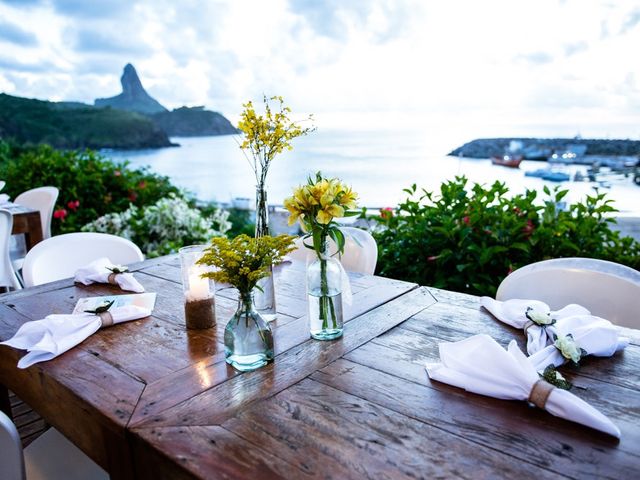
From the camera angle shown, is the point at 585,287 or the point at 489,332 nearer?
the point at 489,332

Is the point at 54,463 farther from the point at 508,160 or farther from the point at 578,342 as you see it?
the point at 508,160

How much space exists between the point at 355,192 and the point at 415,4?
2.95m

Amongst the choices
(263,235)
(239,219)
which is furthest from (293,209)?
(239,219)

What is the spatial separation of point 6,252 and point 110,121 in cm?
454

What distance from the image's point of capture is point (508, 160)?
3.61 metres

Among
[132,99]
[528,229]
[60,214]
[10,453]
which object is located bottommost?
[10,453]

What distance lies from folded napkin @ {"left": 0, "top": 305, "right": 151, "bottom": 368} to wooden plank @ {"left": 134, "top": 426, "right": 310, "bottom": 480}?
469 millimetres

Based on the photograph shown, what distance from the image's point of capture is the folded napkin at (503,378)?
2.67 ft

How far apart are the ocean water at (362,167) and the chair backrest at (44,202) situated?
4.68ft

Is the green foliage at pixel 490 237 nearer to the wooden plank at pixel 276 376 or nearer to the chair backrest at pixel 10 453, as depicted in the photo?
the wooden plank at pixel 276 376

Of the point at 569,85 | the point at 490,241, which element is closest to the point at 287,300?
the point at 490,241

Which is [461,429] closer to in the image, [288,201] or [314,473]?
[314,473]

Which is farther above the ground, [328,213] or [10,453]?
[328,213]

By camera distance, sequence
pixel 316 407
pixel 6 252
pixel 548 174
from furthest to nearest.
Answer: pixel 548 174
pixel 6 252
pixel 316 407
